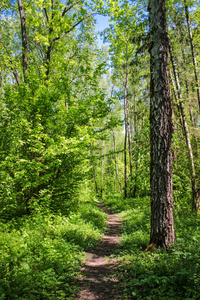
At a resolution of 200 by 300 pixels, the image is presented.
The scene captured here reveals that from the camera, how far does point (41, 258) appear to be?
3777mm

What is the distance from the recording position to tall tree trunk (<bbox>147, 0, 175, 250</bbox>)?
3.94 metres

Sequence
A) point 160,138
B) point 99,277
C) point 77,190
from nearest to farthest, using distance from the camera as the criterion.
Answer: point 99,277
point 160,138
point 77,190

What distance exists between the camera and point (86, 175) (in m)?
7.25

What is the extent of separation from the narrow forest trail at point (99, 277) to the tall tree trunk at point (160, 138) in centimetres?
113

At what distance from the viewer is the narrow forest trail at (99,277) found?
3.12m

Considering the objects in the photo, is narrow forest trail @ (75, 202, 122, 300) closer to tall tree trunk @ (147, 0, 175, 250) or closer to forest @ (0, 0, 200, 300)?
forest @ (0, 0, 200, 300)

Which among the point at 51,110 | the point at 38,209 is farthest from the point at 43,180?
the point at 51,110

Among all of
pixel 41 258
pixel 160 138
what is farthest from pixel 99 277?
pixel 160 138

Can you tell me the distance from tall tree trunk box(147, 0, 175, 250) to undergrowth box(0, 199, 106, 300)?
1992mm

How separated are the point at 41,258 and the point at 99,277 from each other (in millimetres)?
1323

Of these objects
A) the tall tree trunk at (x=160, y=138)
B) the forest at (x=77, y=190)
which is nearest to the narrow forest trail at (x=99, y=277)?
the forest at (x=77, y=190)

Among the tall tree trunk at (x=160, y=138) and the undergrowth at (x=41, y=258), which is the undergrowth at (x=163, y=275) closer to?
the tall tree trunk at (x=160, y=138)

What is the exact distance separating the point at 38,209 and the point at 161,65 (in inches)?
216

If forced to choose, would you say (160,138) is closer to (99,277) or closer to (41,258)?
(99,277)
